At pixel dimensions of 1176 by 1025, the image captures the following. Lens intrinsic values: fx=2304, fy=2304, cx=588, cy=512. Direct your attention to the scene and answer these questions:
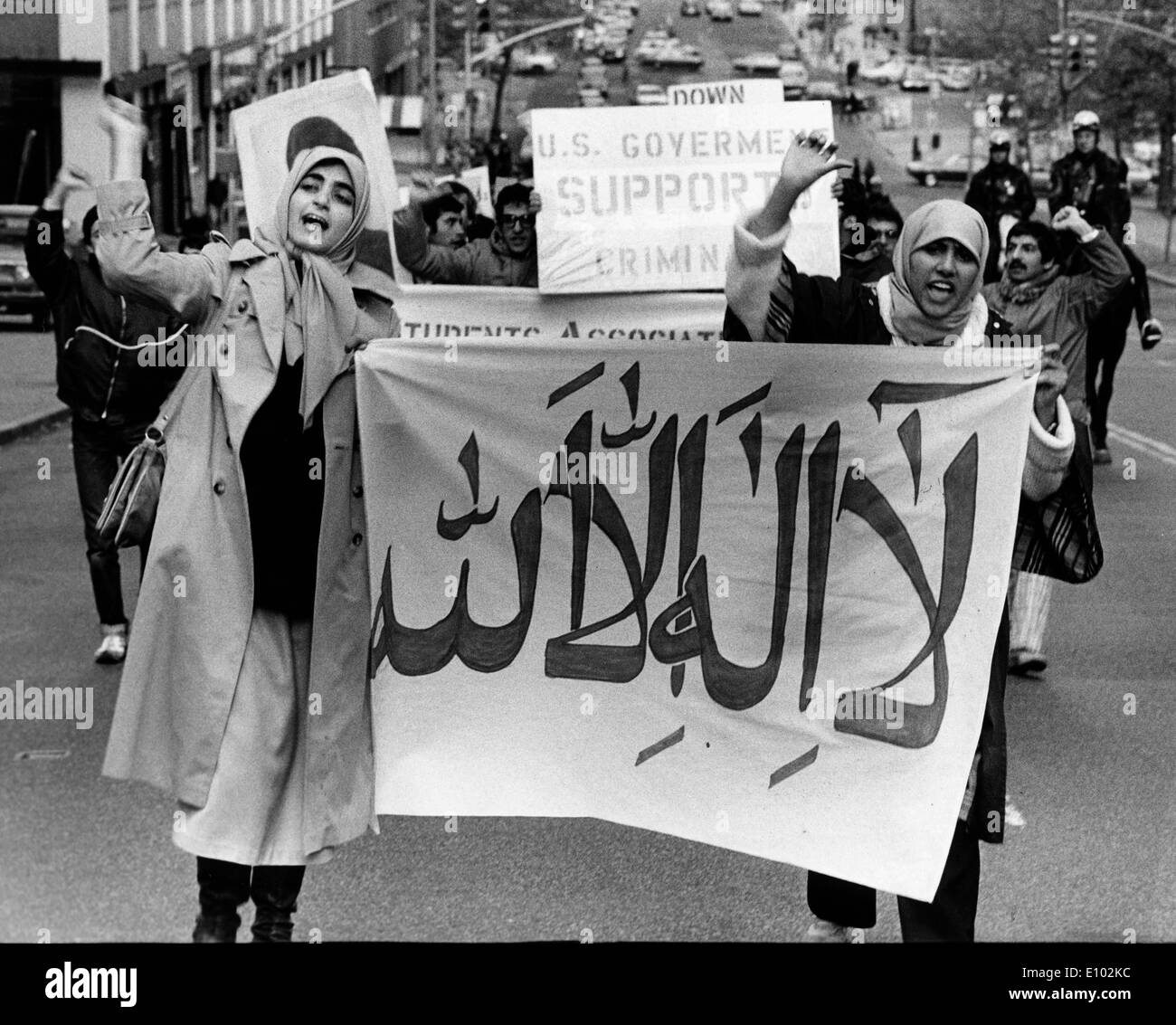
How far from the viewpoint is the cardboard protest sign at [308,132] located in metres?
9.92

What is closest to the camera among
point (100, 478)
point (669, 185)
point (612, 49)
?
point (100, 478)

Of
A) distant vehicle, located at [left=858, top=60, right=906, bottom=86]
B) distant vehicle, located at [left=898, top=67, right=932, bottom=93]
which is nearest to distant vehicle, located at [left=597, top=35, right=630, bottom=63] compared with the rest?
distant vehicle, located at [left=858, top=60, right=906, bottom=86]

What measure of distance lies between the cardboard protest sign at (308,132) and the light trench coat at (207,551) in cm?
508

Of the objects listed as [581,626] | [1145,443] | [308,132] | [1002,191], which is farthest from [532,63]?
[581,626]

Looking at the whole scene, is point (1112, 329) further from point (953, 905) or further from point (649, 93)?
point (649, 93)

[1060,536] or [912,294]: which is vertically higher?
[912,294]

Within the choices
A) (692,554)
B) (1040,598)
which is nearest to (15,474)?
(1040,598)

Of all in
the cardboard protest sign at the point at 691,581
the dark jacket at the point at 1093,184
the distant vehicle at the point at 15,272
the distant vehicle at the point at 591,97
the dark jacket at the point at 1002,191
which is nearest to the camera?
the cardboard protest sign at the point at 691,581

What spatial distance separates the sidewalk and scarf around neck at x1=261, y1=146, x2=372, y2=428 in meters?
12.3

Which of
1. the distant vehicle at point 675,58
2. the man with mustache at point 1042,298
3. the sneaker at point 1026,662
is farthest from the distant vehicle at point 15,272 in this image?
the distant vehicle at point 675,58

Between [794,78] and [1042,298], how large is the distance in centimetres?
9327

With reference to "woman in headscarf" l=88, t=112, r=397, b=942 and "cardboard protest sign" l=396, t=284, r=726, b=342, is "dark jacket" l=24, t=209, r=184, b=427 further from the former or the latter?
"woman in headscarf" l=88, t=112, r=397, b=942

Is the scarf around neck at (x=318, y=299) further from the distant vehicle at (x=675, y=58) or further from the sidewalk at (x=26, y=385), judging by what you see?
the distant vehicle at (x=675, y=58)

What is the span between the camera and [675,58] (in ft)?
352
